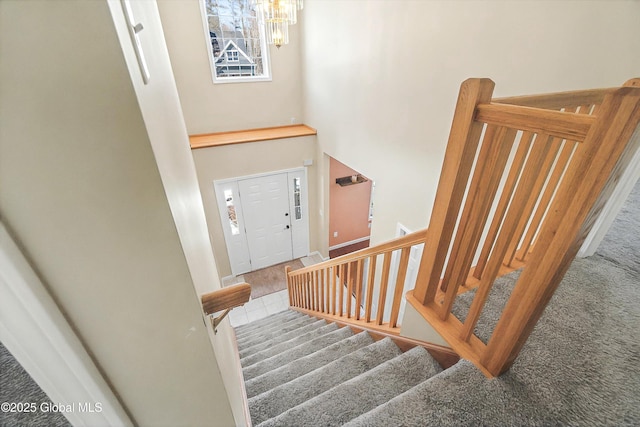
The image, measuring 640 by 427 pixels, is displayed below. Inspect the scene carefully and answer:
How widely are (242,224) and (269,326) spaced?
2.09 m

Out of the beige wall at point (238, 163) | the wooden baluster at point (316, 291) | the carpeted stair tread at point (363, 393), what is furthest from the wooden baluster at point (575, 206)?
the beige wall at point (238, 163)

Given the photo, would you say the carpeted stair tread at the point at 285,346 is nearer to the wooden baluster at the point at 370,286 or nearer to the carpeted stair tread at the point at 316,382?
the wooden baluster at the point at 370,286

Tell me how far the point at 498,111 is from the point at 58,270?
1125 mm

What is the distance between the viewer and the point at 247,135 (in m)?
4.76

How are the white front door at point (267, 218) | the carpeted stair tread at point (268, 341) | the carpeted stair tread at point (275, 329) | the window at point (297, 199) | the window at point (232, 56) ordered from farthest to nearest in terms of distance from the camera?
the window at point (297, 199) < the white front door at point (267, 218) < the window at point (232, 56) < the carpeted stair tread at point (275, 329) < the carpeted stair tread at point (268, 341)

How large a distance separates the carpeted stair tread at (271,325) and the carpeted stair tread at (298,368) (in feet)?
4.48

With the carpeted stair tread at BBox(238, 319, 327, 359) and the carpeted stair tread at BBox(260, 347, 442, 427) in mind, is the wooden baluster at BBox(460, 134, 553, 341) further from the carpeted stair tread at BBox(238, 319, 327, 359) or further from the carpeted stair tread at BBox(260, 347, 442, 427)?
the carpeted stair tread at BBox(238, 319, 327, 359)

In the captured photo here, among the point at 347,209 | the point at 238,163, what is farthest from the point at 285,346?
the point at 347,209

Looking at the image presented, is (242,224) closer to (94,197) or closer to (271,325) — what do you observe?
(271,325)

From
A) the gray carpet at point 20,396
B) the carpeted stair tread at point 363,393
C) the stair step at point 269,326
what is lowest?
the stair step at point 269,326

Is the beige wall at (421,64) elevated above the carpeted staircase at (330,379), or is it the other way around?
the beige wall at (421,64)

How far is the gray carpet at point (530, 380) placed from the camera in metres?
0.93

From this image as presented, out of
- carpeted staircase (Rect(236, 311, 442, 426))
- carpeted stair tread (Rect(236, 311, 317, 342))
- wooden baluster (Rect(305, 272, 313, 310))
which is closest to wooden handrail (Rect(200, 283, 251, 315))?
carpeted staircase (Rect(236, 311, 442, 426))

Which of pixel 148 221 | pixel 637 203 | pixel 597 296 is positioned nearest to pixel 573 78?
pixel 597 296
